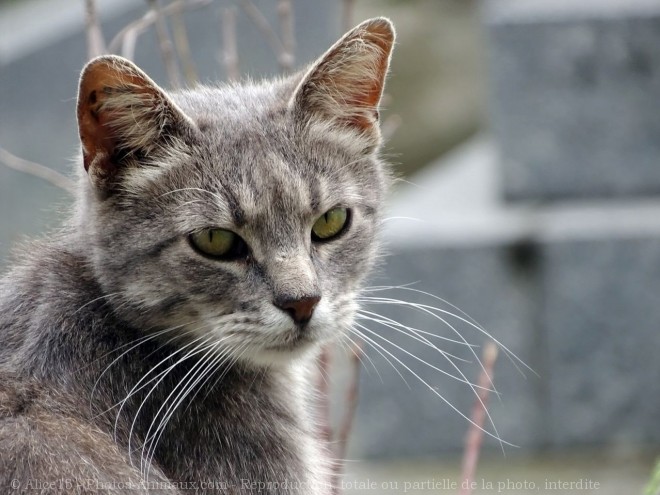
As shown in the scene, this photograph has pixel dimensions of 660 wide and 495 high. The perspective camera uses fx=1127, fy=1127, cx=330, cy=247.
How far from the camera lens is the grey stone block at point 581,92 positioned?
571 centimetres

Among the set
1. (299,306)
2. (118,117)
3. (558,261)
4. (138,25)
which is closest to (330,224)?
(299,306)

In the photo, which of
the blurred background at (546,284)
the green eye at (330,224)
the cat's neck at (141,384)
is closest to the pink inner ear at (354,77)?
the green eye at (330,224)

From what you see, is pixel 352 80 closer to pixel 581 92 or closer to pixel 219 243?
pixel 219 243

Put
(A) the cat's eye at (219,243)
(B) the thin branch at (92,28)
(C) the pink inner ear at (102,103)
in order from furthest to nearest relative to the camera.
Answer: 1. (B) the thin branch at (92,28)
2. (A) the cat's eye at (219,243)
3. (C) the pink inner ear at (102,103)

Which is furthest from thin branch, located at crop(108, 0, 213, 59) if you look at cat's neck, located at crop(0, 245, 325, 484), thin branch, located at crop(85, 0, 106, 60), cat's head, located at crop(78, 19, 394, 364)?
cat's neck, located at crop(0, 245, 325, 484)

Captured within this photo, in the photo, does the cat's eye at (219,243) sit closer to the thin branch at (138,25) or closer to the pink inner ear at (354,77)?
the pink inner ear at (354,77)

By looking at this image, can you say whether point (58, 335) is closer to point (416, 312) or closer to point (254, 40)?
point (416, 312)

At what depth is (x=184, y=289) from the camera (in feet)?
9.30

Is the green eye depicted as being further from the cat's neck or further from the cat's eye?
the cat's neck

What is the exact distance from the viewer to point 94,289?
2.96 metres

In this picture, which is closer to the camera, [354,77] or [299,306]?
[299,306]

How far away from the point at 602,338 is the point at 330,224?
306cm

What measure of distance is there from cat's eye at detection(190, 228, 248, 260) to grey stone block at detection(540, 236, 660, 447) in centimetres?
312

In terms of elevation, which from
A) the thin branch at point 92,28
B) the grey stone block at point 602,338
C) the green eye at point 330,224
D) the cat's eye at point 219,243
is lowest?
the grey stone block at point 602,338
